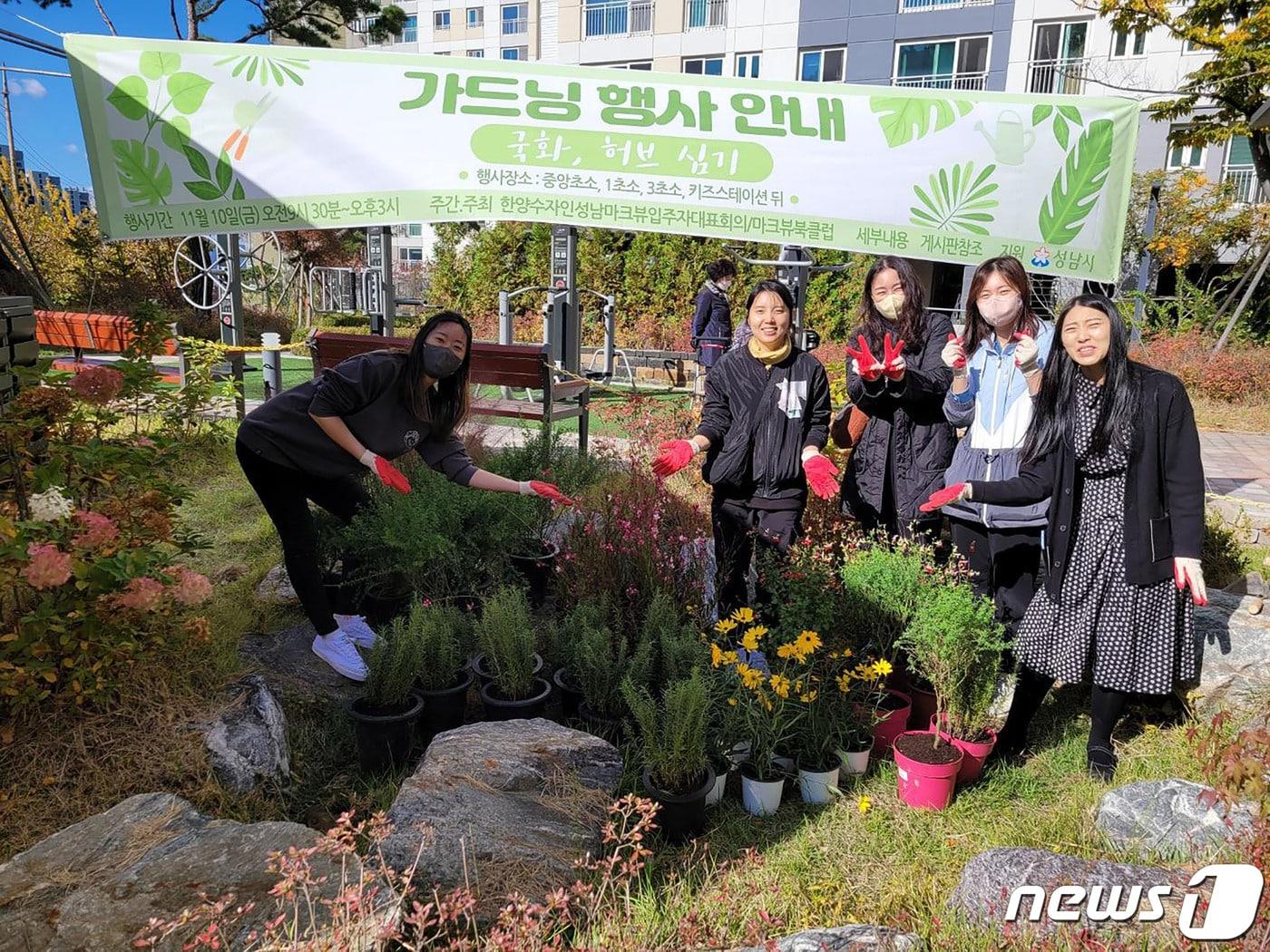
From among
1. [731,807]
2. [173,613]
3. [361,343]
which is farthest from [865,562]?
[361,343]

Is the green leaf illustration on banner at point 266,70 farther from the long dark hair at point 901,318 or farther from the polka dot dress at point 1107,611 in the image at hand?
the polka dot dress at point 1107,611

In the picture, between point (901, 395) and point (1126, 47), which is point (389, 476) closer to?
point (901, 395)

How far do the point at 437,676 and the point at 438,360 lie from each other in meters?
1.15

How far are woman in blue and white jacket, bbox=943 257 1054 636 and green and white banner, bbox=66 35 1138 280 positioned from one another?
5.77ft

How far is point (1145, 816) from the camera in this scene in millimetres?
2395

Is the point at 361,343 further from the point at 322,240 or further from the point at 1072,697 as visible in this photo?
the point at 322,240

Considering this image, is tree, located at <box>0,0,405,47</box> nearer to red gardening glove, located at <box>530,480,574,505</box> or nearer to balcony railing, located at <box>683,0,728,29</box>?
balcony railing, located at <box>683,0,728,29</box>

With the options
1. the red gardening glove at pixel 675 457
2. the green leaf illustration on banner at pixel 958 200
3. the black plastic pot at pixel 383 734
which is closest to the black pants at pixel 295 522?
the black plastic pot at pixel 383 734

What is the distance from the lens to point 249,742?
102 inches

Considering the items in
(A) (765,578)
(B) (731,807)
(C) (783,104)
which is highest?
(C) (783,104)

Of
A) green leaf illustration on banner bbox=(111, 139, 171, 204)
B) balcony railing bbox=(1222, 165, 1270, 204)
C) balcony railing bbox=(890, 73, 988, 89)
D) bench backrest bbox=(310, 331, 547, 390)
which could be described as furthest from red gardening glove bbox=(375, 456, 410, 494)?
balcony railing bbox=(1222, 165, 1270, 204)

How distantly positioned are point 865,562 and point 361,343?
3892mm

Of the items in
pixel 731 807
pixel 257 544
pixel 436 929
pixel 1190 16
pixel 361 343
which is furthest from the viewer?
pixel 1190 16

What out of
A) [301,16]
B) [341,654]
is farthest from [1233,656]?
[301,16]
